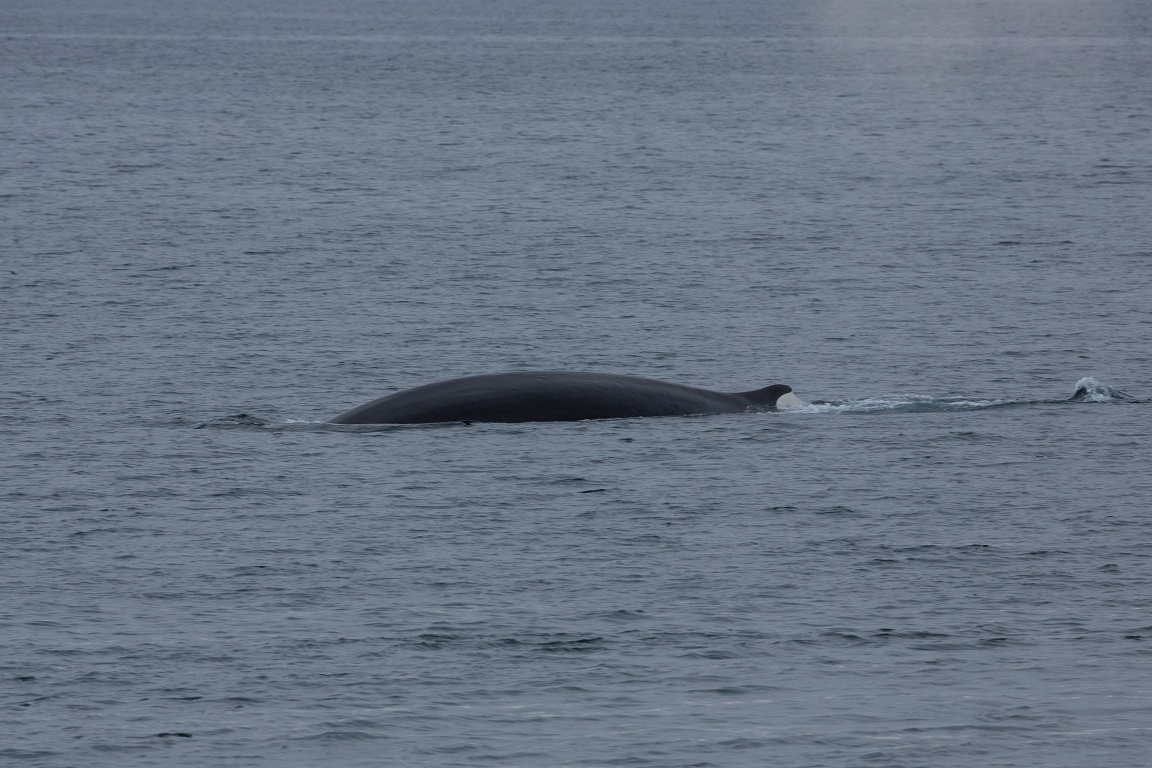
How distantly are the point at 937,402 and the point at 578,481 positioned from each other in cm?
581

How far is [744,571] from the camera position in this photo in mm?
16234

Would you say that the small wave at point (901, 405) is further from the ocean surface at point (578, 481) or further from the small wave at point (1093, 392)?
the small wave at point (1093, 392)

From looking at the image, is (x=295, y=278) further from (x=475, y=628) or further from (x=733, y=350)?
(x=475, y=628)

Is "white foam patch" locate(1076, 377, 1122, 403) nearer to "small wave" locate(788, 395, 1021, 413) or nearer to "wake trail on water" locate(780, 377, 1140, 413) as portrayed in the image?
"wake trail on water" locate(780, 377, 1140, 413)

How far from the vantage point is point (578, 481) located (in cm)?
1919

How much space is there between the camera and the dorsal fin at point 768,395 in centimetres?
2212

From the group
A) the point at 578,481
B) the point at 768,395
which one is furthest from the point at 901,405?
the point at 578,481

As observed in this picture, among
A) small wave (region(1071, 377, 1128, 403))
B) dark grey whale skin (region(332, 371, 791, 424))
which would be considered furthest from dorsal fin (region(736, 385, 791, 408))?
small wave (region(1071, 377, 1128, 403))

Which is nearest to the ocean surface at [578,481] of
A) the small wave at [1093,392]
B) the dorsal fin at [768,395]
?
the small wave at [1093,392]

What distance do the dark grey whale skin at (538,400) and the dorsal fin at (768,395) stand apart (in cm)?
1

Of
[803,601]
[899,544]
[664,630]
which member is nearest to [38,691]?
[664,630]

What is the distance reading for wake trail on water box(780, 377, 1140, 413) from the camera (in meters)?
22.7

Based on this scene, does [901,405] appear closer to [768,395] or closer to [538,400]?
[768,395]

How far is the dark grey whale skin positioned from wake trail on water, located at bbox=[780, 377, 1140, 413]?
3.26ft
